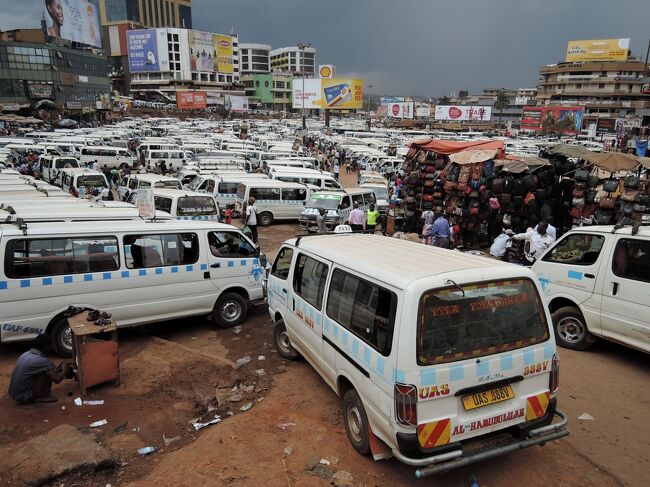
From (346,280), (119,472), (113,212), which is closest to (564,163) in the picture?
(346,280)

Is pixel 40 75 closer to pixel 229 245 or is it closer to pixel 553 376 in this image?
pixel 229 245

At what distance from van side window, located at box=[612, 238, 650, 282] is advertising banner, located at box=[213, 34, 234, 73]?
13021 cm

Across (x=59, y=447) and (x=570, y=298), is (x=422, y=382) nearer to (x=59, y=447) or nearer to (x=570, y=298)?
(x=59, y=447)

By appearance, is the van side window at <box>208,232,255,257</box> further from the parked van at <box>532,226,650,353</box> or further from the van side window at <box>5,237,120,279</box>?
the parked van at <box>532,226,650,353</box>

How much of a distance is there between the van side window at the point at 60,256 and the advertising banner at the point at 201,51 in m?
125

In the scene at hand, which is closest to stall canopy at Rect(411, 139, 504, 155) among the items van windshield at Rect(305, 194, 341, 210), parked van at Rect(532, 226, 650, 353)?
van windshield at Rect(305, 194, 341, 210)

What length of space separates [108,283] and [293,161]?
71.0 ft

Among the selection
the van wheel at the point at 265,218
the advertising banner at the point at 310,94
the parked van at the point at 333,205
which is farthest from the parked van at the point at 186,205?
the advertising banner at the point at 310,94

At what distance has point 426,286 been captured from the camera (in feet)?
12.1

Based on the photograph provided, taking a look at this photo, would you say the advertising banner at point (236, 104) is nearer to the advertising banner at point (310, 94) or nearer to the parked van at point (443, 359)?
the advertising banner at point (310, 94)

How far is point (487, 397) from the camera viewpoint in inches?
151

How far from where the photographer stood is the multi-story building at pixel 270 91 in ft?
445

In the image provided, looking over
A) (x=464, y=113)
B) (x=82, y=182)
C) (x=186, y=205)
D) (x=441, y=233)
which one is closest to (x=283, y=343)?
(x=441, y=233)

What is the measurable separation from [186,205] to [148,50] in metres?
122
